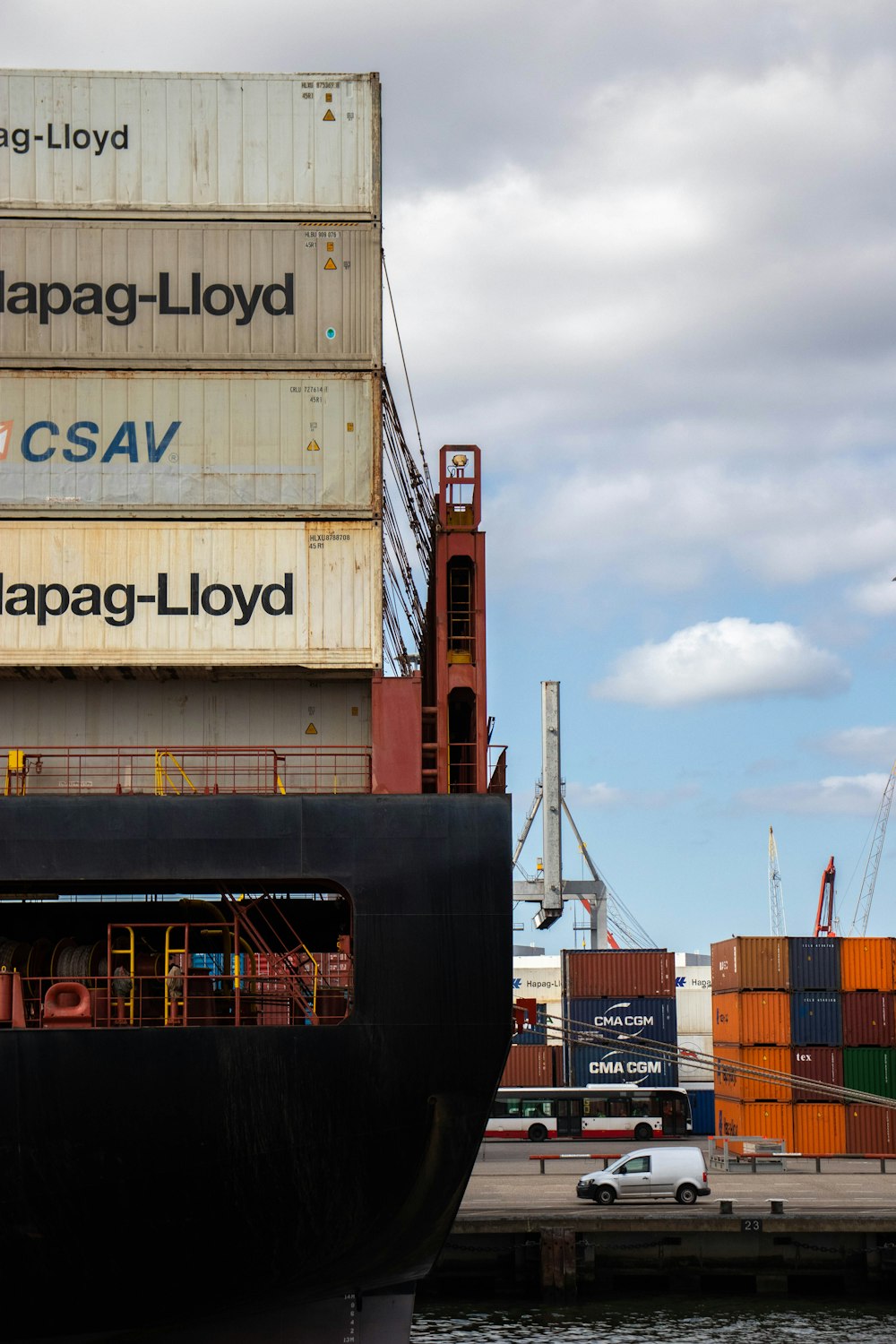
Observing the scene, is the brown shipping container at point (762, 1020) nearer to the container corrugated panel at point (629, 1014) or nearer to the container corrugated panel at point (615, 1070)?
the container corrugated panel at point (629, 1014)

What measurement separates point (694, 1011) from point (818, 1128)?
138ft

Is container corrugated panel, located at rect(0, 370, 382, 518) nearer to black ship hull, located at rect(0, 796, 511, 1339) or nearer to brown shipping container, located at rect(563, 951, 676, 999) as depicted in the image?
black ship hull, located at rect(0, 796, 511, 1339)

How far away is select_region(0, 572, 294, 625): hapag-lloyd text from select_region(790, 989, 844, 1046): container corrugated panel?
Answer: 105 feet

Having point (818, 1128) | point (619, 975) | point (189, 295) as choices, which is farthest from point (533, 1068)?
point (189, 295)

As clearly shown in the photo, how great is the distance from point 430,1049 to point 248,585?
261 inches

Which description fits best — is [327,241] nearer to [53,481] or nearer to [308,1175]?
[53,481]

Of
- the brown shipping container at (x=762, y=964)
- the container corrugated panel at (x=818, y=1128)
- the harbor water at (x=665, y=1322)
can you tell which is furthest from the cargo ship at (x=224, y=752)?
the container corrugated panel at (x=818, y=1128)

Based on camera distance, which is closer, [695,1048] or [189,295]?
[189,295]

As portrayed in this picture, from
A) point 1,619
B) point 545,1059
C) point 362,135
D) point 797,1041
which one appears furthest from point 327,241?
point 545,1059

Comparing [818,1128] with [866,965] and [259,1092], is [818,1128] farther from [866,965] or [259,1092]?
[259,1092]

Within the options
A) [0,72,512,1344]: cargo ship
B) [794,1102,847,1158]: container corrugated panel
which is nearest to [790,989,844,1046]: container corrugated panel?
[794,1102,847,1158]: container corrugated panel

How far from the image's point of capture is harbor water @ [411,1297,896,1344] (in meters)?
27.0

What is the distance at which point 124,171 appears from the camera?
21922mm

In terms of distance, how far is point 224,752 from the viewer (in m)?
20.0
